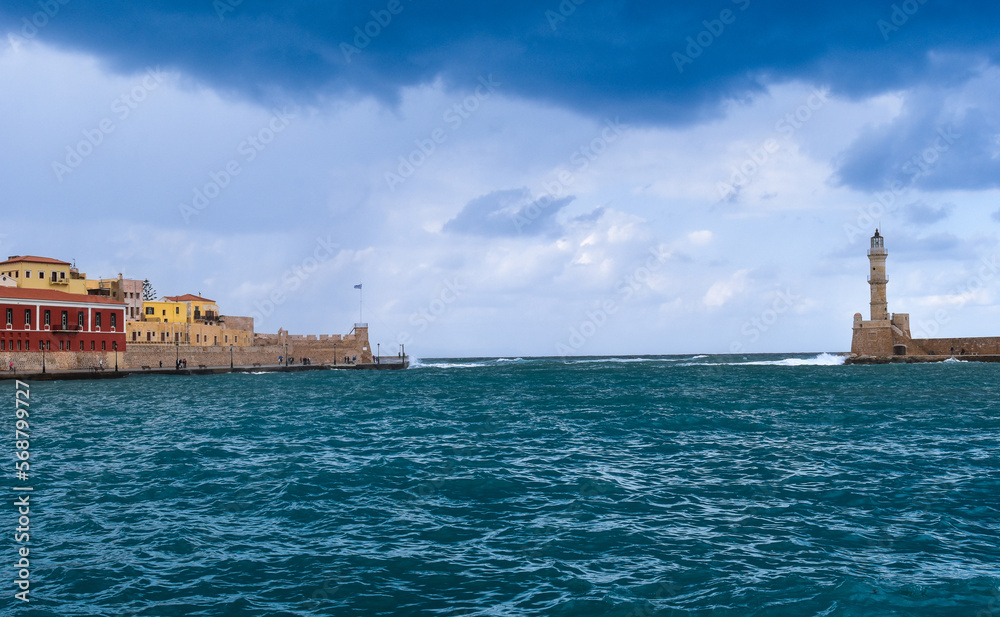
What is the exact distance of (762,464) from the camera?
18516 millimetres

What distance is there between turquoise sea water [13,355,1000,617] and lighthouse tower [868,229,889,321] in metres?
70.5

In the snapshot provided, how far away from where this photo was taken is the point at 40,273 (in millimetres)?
87500

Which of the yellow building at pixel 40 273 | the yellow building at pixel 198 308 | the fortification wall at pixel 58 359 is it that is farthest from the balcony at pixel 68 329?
the yellow building at pixel 198 308

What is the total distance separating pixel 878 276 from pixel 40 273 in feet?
342

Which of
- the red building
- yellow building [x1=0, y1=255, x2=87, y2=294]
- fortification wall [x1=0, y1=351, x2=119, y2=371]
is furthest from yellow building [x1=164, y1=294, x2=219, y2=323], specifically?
fortification wall [x1=0, y1=351, x2=119, y2=371]

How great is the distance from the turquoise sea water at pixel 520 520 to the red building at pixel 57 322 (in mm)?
51697

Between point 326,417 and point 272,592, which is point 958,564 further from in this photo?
point 326,417

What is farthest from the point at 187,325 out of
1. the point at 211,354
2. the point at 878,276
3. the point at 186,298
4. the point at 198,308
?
the point at 878,276

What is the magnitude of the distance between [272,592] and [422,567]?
2126 mm

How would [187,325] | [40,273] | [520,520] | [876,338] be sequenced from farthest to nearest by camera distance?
[187,325] < [876,338] < [40,273] < [520,520]

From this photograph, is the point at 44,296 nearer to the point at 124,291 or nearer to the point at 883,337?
the point at 124,291

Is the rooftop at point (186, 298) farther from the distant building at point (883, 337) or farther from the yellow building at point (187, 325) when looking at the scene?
the distant building at point (883, 337)

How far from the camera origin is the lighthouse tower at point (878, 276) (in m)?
90.4

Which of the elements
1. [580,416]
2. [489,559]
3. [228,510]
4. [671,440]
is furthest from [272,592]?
[580,416]
